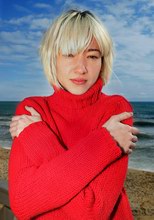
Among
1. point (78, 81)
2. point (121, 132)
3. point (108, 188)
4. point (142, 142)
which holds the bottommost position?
point (142, 142)

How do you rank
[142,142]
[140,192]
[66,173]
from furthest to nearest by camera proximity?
[142,142] < [140,192] < [66,173]

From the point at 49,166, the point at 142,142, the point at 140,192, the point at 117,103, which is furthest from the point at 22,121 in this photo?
the point at 142,142

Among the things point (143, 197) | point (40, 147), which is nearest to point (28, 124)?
point (40, 147)

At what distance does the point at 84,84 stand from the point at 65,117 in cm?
10

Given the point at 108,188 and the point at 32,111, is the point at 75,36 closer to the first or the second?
the point at 32,111

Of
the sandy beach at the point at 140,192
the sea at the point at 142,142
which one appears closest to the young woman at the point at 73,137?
the sandy beach at the point at 140,192

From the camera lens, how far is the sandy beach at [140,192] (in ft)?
15.1

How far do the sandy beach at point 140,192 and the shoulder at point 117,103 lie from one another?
3398 mm

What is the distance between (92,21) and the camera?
814 mm

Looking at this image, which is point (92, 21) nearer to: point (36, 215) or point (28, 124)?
point (28, 124)

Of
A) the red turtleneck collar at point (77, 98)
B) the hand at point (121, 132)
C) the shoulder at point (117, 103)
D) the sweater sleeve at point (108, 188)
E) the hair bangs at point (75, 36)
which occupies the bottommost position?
the sweater sleeve at point (108, 188)

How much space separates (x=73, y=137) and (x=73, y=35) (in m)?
0.24

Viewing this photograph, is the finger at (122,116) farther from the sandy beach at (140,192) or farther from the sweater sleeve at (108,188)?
the sandy beach at (140,192)

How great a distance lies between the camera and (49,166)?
73cm
